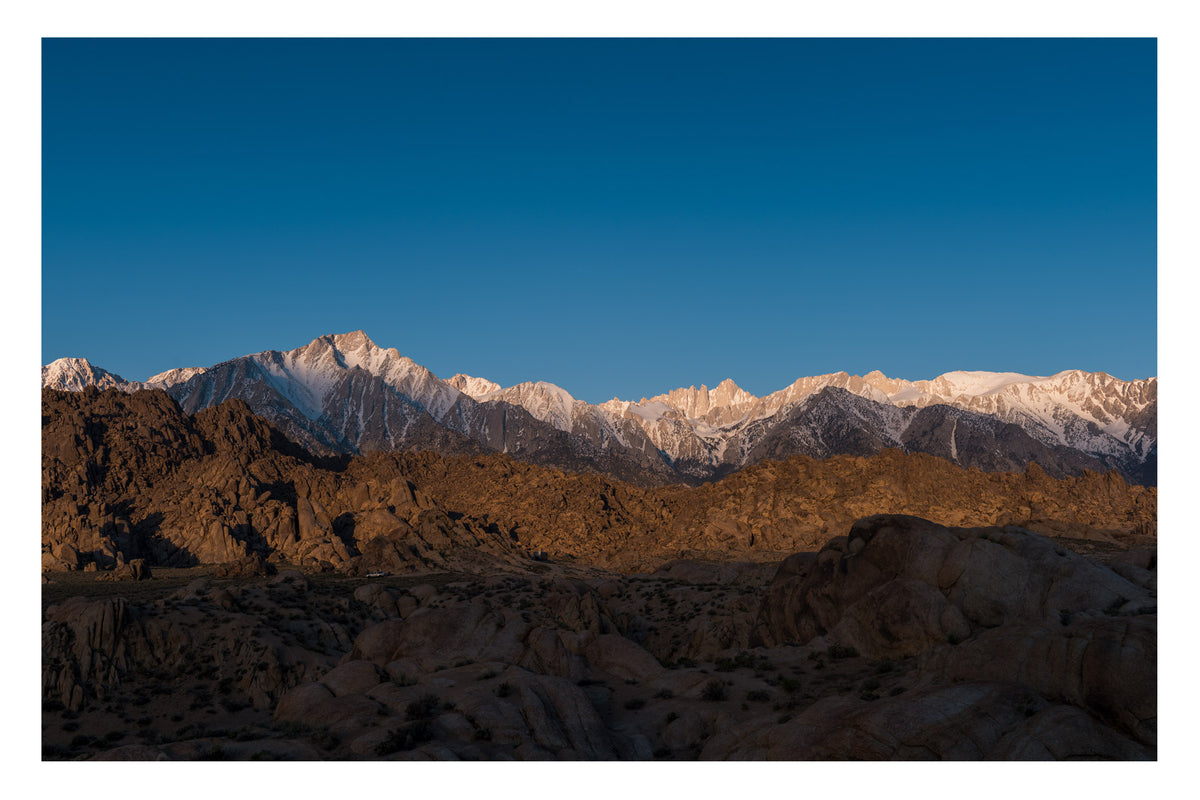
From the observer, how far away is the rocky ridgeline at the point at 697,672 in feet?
69.3

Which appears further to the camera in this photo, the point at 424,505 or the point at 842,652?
the point at 424,505

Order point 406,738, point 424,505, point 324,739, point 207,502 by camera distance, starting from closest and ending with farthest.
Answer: point 406,738
point 324,739
point 207,502
point 424,505

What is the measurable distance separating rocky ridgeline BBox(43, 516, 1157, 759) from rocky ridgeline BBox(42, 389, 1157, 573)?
53.3 m

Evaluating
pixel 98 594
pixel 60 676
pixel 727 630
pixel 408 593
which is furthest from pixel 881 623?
pixel 98 594

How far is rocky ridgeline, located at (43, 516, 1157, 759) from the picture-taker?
21109mm

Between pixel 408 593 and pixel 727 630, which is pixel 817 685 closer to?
pixel 727 630

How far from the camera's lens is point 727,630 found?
2005 inches

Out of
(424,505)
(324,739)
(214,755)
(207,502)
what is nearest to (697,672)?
(324,739)

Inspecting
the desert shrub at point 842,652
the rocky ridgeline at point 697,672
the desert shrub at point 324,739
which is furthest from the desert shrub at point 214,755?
the desert shrub at point 842,652

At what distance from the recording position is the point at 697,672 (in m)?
34.5

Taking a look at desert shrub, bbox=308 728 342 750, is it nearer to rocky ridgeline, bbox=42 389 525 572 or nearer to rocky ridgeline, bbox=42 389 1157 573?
rocky ridgeline, bbox=42 389 1157 573

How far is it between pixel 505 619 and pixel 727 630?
14.6m

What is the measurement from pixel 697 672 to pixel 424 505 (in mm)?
121456

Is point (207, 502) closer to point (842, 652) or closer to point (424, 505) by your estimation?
point (424, 505)
